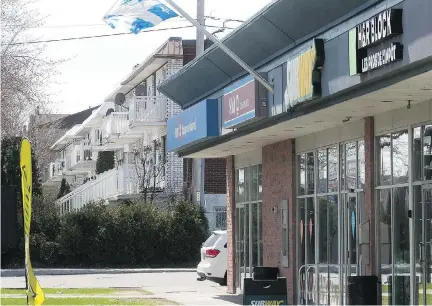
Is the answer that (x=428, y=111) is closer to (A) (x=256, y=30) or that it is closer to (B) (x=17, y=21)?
(A) (x=256, y=30)

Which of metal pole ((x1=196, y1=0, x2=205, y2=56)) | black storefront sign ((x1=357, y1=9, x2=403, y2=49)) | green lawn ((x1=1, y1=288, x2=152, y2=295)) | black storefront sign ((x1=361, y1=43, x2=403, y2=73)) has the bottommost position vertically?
green lawn ((x1=1, y1=288, x2=152, y2=295))

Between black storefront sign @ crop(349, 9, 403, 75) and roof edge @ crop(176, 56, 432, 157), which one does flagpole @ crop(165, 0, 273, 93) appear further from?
black storefront sign @ crop(349, 9, 403, 75)

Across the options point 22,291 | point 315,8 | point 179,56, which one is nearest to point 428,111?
point 315,8

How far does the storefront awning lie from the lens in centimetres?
1648

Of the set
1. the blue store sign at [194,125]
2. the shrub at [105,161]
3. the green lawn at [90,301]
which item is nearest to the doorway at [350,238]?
the blue store sign at [194,125]

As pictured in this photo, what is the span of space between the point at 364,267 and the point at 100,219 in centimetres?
2452

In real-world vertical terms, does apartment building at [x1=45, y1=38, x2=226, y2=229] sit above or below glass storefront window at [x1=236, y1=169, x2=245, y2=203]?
above

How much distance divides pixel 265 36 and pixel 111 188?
31751mm

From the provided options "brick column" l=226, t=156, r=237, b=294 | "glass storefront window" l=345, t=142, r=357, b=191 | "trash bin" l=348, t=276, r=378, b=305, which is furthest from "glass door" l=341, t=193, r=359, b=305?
"brick column" l=226, t=156, r=237, b=294

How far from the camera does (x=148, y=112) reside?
153ft

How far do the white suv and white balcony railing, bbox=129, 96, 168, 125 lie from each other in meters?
16.7

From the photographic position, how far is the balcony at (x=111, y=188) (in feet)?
156

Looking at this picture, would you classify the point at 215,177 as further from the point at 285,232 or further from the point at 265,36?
the point at 265,36

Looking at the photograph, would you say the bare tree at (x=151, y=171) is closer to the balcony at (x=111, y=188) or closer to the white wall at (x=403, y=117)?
the balcony at (x=111, y=188)
